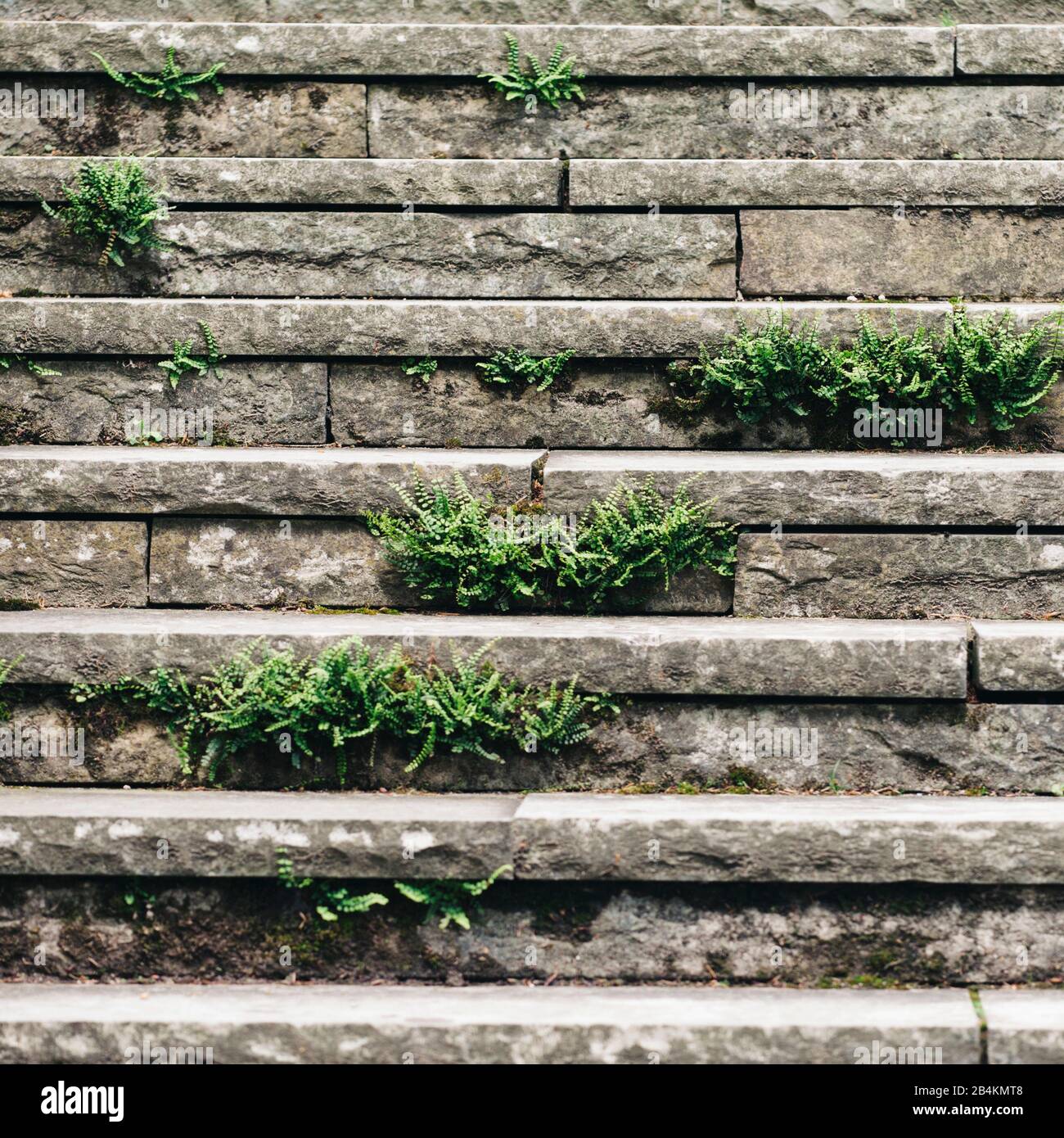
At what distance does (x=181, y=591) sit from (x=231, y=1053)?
5.69 feet

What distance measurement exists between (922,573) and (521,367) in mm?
1779

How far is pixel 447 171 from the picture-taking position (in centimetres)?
496

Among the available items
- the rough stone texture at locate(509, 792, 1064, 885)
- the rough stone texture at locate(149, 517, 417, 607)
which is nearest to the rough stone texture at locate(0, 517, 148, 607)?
the rough stone texture at locate(149, 517, 417, 607)

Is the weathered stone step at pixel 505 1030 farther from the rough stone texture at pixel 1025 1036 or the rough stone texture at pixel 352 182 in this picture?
the rough stone texture at pixel 352 182

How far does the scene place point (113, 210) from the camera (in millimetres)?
4738

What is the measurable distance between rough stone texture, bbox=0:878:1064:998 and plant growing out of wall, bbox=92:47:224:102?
3602 mm

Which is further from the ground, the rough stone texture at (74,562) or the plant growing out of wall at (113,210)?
the plant growing out of wall at (113,210)

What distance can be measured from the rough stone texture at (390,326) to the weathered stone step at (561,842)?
1.99 meters

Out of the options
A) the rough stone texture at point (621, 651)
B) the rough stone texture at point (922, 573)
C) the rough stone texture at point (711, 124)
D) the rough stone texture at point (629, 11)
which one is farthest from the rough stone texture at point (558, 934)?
the rough stone texture at point (629, 11)

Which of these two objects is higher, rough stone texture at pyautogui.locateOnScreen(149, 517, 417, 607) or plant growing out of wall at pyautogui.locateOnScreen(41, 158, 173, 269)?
plant growing out of wall at pyautogui.locateOnScreen(41, 158, 173, 269)

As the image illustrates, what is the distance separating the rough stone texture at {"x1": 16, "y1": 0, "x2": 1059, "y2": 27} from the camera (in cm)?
555

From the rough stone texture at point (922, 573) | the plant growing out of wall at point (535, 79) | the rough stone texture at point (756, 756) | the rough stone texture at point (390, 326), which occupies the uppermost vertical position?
the plant growing out of wall at point (535, 79)

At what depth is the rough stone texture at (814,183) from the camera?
4.78 metres

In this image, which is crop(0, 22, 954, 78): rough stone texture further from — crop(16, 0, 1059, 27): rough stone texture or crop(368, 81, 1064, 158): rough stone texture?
crop(16, 0, 1059, 27): rough stone texture
